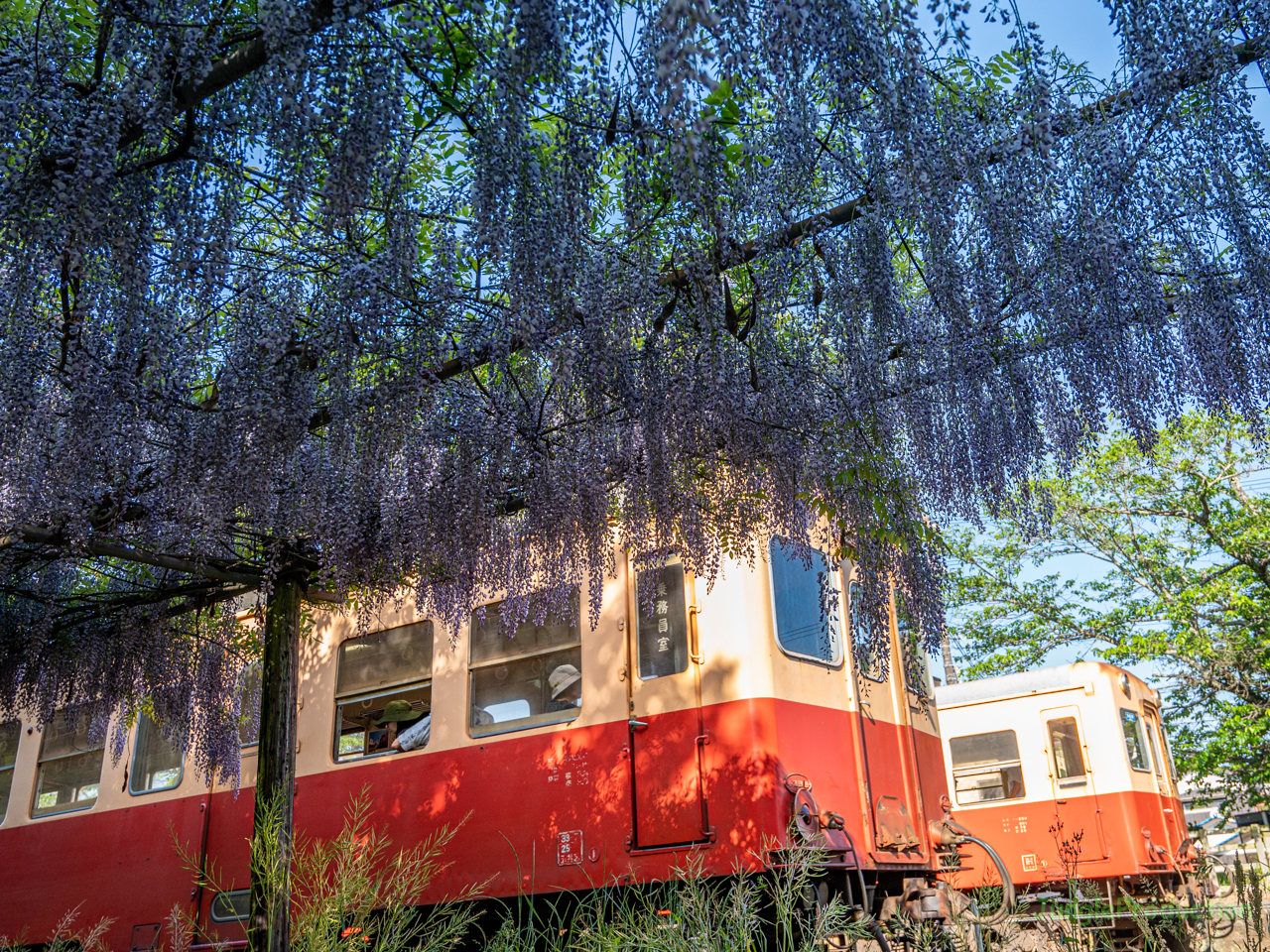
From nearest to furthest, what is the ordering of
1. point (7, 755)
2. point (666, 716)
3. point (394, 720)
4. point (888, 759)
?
point (666, 716)
point (888, 759)
point (394, 720)
point (7, 755)

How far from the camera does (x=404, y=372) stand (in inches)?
160

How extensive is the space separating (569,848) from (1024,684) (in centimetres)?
550

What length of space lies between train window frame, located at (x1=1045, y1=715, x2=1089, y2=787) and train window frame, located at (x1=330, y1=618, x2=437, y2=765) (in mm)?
5677

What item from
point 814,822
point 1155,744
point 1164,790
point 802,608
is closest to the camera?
point 814,822

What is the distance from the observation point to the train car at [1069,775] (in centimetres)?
833

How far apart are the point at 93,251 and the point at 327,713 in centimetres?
413

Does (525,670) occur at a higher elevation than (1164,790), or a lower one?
higher

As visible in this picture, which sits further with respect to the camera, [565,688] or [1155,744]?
[1155,744]

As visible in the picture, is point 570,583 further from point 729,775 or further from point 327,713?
point 327,713

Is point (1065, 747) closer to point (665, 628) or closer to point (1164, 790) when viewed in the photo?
point (1164, 790)

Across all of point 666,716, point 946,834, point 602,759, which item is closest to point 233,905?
point 602,759

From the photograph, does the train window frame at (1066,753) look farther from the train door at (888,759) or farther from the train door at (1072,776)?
the train door at (888,759)

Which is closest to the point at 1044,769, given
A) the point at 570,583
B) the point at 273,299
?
the point at 570,583

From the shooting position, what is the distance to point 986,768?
29.9 ft
